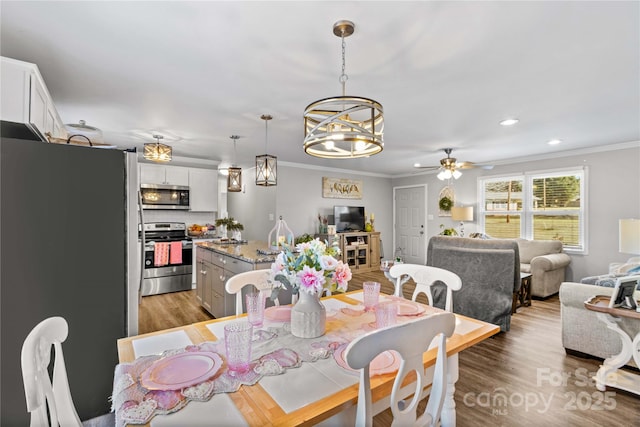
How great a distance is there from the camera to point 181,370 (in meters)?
1.06

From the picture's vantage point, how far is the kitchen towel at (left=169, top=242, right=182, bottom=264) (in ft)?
16.6

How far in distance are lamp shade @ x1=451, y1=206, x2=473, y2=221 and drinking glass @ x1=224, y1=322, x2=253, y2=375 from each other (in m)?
6.05

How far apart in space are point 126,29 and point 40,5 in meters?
0.37

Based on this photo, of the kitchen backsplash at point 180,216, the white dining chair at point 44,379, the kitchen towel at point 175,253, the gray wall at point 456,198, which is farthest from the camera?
the kitchen backsplash at point 180,216

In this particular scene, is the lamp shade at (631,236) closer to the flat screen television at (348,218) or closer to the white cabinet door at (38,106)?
the flat screen television at (348,218)

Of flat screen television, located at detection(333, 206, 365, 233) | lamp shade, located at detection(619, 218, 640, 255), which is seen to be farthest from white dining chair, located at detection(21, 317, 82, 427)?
flat screen television, located at detection(333, 206, 365, 233)

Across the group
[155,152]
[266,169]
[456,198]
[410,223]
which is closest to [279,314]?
[266,169]

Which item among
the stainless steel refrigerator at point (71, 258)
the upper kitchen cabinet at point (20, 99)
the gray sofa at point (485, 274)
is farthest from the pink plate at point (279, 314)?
the gray sofa at point (485, 274)

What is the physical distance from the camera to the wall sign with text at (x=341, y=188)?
6.69 meters

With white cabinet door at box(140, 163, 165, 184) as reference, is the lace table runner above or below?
below

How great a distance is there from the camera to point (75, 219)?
5.30 feet

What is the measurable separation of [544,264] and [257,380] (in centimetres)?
502

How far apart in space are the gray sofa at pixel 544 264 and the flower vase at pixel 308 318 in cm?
454

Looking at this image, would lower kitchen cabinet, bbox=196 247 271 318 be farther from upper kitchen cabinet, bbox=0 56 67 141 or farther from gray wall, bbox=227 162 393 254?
gray wall, bbox=227 162 393 254
